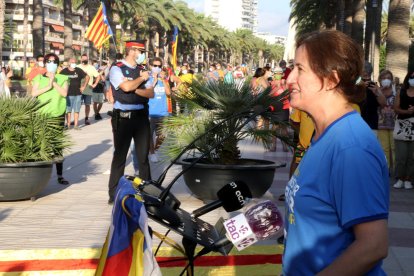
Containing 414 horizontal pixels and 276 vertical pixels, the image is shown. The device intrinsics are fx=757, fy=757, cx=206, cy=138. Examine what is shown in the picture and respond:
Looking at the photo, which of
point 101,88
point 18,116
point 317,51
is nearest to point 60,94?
point 18,116

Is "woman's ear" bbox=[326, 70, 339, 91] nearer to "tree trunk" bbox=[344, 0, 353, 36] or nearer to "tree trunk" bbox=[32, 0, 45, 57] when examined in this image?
"tree trunk" bbox=[344, 0, 353, 36]

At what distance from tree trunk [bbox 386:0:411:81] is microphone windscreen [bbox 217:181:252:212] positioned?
50.6 ft

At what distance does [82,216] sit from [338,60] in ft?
21.1

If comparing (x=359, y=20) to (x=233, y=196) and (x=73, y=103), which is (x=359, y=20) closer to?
(x=73, y=103)

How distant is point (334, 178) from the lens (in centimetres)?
229

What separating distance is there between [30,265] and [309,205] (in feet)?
13.1

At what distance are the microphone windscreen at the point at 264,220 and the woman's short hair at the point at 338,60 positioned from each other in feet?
2.53

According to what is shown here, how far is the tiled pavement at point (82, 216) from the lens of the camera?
6.96 meters

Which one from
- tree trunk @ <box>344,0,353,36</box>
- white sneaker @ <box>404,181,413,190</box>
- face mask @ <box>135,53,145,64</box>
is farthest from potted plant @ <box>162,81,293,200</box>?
tree trunk @ <box>344,0,353,36</box>

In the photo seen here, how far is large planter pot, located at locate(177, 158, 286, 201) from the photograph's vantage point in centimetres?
897

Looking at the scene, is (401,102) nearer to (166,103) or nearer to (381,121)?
(381,121)

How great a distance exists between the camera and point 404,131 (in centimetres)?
1106

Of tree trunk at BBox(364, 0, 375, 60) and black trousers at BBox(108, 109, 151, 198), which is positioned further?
tree trunk at BBox(364, 0, 375, 60)

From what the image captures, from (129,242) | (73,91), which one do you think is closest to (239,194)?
(129,242)
